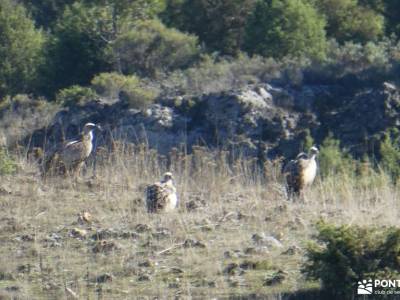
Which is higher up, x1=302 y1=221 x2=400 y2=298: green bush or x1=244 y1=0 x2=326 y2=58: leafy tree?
x1=244 y1=0 x2=326 y2=58: leafy tree

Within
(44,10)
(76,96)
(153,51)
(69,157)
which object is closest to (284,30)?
(153,51)

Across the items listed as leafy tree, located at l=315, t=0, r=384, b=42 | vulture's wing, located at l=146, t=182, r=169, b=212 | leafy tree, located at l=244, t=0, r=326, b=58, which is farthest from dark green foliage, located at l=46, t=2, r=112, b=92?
vulture's wing, located at l=146, t=182, r=169, b=212

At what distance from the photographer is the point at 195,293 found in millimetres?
11602

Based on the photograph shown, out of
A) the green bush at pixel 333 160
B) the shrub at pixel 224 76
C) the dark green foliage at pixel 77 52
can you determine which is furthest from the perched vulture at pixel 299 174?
the dark green foliage at pixel 77 52

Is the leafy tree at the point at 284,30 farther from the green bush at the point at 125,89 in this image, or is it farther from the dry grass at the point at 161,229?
the dry grass at the point at 161,229

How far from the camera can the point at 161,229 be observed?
14.1 m

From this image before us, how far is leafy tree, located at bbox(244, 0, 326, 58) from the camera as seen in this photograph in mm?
33094

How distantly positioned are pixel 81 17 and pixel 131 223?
22.7 metres

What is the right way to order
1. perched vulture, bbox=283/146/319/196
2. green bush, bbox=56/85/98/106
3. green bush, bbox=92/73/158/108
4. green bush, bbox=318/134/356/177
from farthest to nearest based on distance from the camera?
green bush, bbox=56/85/98/106
green bush, bbox=92/73/158/108
green bush, bbox=318/134/356/177
perched vulture, bbox=283/146/319/196

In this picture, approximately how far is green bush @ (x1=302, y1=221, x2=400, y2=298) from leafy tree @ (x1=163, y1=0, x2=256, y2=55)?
25.9 metres

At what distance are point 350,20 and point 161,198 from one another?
74.3 feet

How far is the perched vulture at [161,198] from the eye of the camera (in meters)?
15.1

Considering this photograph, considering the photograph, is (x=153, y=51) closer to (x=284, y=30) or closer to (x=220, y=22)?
(x=284, y=30)

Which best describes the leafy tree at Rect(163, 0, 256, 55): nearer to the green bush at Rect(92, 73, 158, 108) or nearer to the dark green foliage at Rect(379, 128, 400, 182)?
the green bush at Rect(92, 73, 158, 108)
